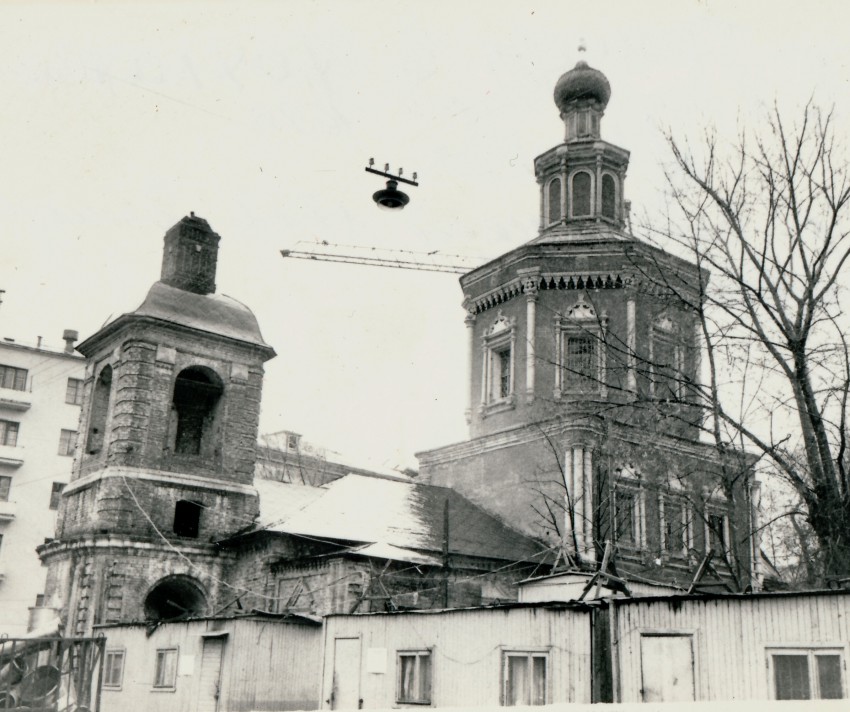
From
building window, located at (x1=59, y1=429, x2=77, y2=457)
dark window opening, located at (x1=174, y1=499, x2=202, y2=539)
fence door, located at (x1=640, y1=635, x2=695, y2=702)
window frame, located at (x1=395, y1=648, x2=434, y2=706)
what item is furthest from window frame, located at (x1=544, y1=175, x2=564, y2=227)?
building window, located at (x1=59, y1=429, x2=77, y2=457)

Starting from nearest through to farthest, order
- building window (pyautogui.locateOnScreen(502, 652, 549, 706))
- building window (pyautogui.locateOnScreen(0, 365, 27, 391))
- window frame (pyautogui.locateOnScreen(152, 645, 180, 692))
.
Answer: building window (pyautogui.locateOnScreen(502, 652, 549, 706)) < window frame (pyautogui.locateOnScreen(152, 645, 180, 692)) < building window (pyautogui.locateOnScreen(0, 365, 27, 391))

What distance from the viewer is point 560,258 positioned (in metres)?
29.9

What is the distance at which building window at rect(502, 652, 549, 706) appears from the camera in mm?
13723

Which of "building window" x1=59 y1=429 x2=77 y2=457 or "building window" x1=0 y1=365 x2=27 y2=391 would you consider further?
"building window" x1=59 y1=429 x2=77 y2=457

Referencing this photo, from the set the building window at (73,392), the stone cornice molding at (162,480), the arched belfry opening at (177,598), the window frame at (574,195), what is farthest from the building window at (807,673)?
the building window at (73,392)

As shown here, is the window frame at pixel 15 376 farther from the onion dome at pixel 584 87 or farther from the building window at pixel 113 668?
→ the onion dome at pixel 584 87

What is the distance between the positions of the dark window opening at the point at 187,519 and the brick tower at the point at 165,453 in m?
0.03

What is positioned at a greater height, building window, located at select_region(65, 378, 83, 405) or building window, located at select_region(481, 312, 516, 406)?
building window, located at select_region(65, 378, 83, 405)

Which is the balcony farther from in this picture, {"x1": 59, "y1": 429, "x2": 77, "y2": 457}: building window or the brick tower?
the brick tower

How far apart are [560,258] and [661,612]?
18362mm

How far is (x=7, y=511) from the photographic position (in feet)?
142

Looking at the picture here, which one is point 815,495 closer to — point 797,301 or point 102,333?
point 797,301

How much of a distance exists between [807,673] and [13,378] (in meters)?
41.6

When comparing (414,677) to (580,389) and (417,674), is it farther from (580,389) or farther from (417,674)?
(580,389)
